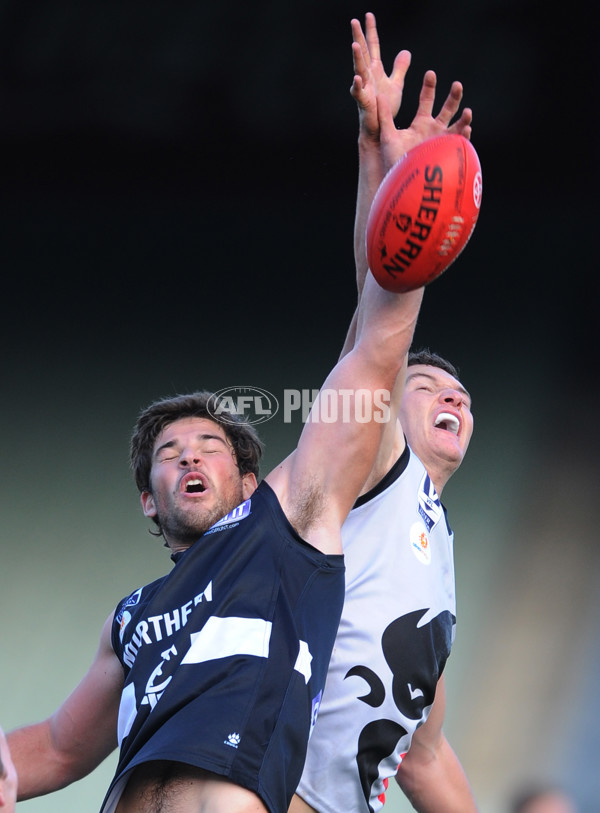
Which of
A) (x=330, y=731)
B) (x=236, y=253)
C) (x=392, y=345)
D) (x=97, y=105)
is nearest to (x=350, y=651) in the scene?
(x=330, y=731)

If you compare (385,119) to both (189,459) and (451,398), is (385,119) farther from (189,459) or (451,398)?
(189,459)

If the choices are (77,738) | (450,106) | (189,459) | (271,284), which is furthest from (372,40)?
(271,284)

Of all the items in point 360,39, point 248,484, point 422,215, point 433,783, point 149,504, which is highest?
point 360,39

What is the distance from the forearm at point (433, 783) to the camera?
2373 mm

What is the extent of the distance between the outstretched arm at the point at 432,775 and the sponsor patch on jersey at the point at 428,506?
1.89 ft

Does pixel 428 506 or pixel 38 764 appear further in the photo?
pixel 38 764

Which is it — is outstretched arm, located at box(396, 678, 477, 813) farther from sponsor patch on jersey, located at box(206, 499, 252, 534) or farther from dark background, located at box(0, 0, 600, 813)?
dark background, located at box(0, 0, 600, 813)

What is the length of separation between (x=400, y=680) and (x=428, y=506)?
0.35m

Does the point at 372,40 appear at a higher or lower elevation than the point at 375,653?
higher

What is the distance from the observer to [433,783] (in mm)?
2375

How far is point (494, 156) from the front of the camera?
413 centimetres

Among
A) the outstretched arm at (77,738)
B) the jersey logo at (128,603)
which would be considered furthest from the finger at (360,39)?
the outstretched arm at (77,738)

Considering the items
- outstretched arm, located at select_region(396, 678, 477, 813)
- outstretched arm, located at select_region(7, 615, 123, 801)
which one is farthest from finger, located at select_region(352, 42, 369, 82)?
outstretched arm, located at select_region(396, 678, 477, 813)

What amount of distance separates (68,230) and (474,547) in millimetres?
2156
